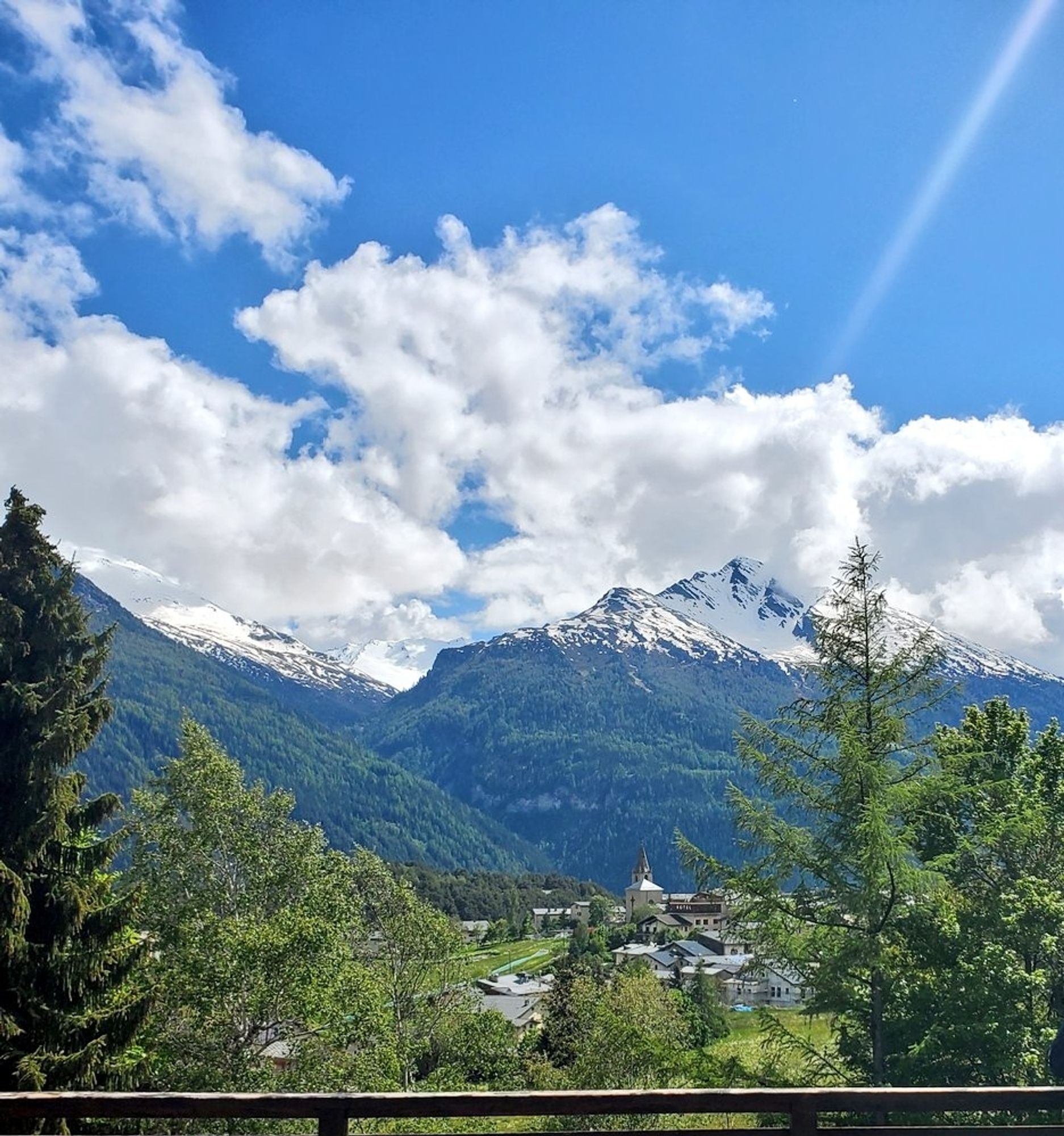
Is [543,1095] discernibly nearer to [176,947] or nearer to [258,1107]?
[258,1107]

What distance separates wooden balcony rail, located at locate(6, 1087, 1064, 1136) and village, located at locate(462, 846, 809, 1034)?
8814 mm

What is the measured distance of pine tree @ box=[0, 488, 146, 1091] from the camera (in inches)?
533

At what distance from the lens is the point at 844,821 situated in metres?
13.0

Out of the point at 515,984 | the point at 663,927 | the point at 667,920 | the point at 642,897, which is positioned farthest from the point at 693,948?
the point at 642,897

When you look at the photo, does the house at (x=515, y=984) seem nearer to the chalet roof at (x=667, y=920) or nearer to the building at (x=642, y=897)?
the chalet roof at (x=667, y=920)

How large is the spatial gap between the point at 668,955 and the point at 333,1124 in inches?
4332

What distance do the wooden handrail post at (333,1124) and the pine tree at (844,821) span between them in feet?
30.6

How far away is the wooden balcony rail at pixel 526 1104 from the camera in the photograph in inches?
166

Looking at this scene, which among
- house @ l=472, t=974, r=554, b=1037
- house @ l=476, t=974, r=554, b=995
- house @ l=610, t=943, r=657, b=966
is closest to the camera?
house @ l=472, t=974, r=554, b=1037

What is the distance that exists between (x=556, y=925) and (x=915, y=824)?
164 m

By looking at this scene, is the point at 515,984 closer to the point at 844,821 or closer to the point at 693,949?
the point at 693,949

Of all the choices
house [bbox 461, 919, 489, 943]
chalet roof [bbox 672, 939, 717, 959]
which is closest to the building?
house [bbox 461, 919, 489, 943]

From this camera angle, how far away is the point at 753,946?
13086 mm

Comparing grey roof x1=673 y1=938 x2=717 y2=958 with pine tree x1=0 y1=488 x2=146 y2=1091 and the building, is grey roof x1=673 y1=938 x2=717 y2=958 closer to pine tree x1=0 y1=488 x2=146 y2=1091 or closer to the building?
the building
